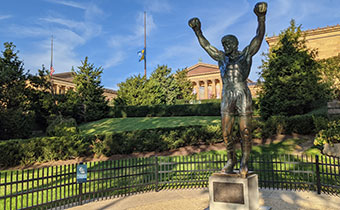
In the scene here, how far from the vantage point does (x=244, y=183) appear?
401 cm

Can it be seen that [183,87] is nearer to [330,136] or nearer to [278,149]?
[278,149]

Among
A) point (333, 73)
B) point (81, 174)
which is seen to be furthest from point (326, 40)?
point (81, 174)

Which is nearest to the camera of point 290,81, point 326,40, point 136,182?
point 136,182

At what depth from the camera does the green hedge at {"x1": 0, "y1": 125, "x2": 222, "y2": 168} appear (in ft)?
38.4

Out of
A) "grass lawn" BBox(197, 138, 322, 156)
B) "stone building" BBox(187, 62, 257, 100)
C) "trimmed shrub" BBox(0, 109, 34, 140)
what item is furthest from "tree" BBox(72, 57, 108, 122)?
"stone building" BBox(187, 62, 257, 100)

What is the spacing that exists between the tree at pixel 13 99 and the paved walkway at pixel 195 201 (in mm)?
13571

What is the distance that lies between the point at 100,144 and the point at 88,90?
13252mm

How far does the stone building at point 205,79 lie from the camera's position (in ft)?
202

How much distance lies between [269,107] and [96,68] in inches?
718

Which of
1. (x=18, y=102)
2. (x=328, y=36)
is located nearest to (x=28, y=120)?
(x=18, y=102)

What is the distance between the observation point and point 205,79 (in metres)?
62.9

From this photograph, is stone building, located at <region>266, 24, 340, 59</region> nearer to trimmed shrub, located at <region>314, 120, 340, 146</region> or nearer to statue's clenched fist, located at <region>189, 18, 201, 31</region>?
trimmed shrub, located at <region>314, 120, 340, 146</region>

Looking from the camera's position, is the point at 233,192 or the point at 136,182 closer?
the point at 233,192

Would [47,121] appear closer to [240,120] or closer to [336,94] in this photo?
[240,120]
